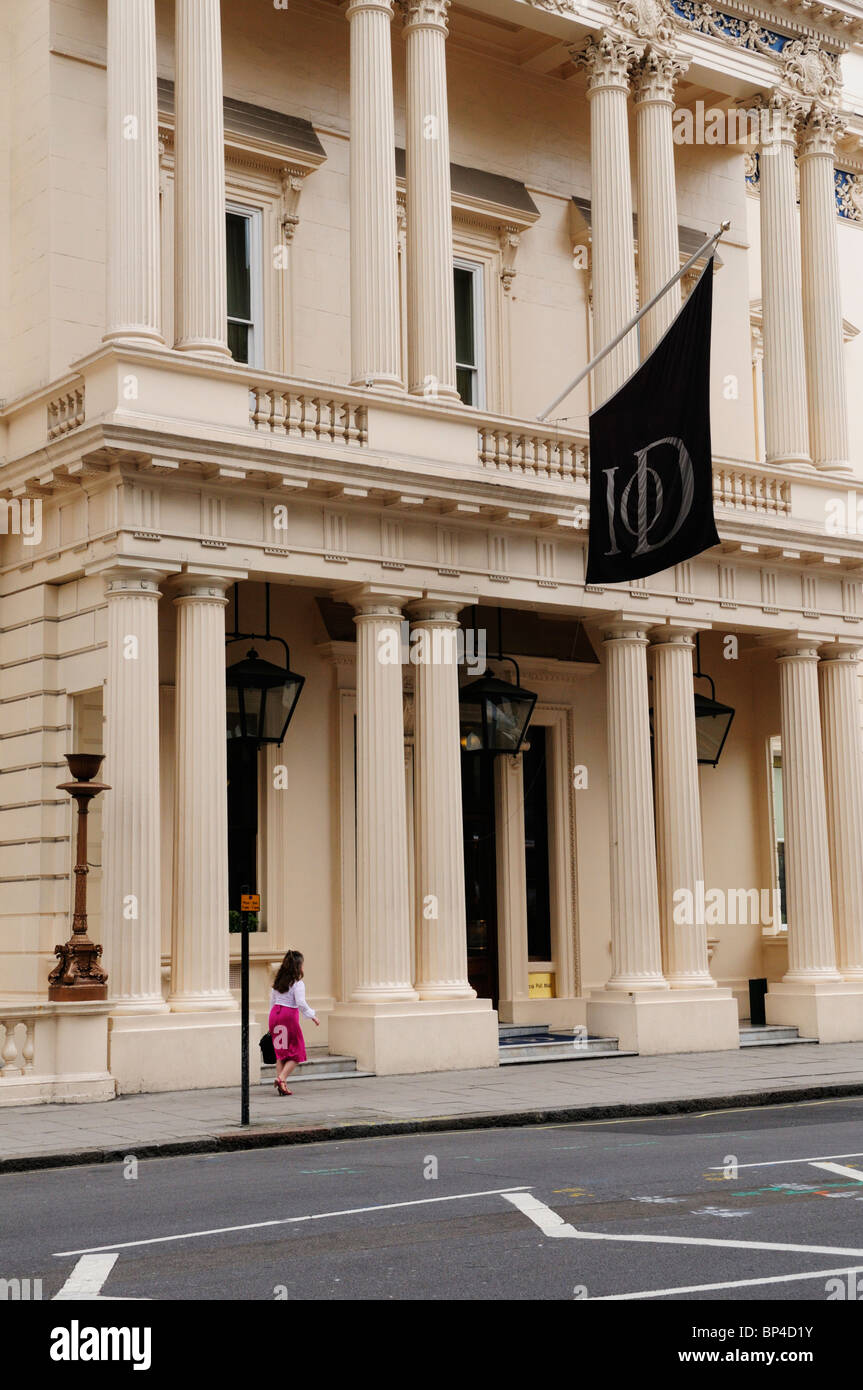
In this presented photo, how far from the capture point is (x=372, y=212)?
67.0 ft

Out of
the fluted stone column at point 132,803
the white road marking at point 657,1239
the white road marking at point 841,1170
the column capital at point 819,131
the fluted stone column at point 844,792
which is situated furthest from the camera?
the column capital at point 819,131

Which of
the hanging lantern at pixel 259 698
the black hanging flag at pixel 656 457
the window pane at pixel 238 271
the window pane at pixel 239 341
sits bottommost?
the hanging lantern at pixel 259 698

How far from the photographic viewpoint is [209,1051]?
17812mm

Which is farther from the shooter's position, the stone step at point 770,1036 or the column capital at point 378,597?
the stone step at point 770,1036

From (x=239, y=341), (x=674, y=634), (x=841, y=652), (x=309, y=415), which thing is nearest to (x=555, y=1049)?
(x=674, y=634)

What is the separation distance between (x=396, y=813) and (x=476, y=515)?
12.5 feet

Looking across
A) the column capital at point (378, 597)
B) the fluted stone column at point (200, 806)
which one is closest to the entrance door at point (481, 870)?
the column capital at point (378, 597)

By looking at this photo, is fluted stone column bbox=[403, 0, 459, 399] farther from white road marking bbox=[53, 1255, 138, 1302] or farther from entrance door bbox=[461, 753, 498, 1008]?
white road marking bbox=[53, 1255, 138, 1302]

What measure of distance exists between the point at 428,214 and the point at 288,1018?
9852 mm

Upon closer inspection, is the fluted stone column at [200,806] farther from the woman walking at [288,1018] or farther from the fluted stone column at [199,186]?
the fluted stone column at [199,186]

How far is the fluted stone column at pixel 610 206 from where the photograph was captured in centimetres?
2275

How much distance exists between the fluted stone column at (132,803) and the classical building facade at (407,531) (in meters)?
0.04

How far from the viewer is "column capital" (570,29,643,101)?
23.3 m

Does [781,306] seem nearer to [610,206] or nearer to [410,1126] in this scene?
[610,206]
